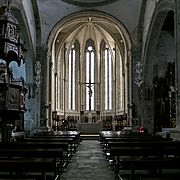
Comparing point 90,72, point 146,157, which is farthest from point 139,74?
point 146,157

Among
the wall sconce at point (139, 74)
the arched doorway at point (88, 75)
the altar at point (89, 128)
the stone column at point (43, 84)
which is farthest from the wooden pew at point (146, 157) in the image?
the arched doorway at point (88, 75)

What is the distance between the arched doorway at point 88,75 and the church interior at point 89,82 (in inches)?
3.7

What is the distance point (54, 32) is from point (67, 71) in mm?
10220

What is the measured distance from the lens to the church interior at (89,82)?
811cm

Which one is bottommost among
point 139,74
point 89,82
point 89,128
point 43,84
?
point 89,128

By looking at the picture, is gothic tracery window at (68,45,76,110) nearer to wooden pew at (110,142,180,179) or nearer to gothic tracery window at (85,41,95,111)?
gothic tracery window at (85,41,95,111)

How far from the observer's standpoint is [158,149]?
5918mm

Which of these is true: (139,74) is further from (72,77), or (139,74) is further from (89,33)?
(72,77)

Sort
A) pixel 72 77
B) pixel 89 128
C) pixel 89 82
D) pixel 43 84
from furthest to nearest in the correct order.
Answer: pixel 72 77, pixel 89 82, pixel 89 128, pixel 43 84

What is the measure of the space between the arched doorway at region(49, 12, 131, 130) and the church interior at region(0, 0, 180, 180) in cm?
9

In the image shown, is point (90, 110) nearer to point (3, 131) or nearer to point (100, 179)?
point (3, 131)

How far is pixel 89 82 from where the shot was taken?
32188 mm

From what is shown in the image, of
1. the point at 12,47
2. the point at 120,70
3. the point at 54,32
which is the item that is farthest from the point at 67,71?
the point at 12,47

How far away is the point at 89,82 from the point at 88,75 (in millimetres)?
1331
